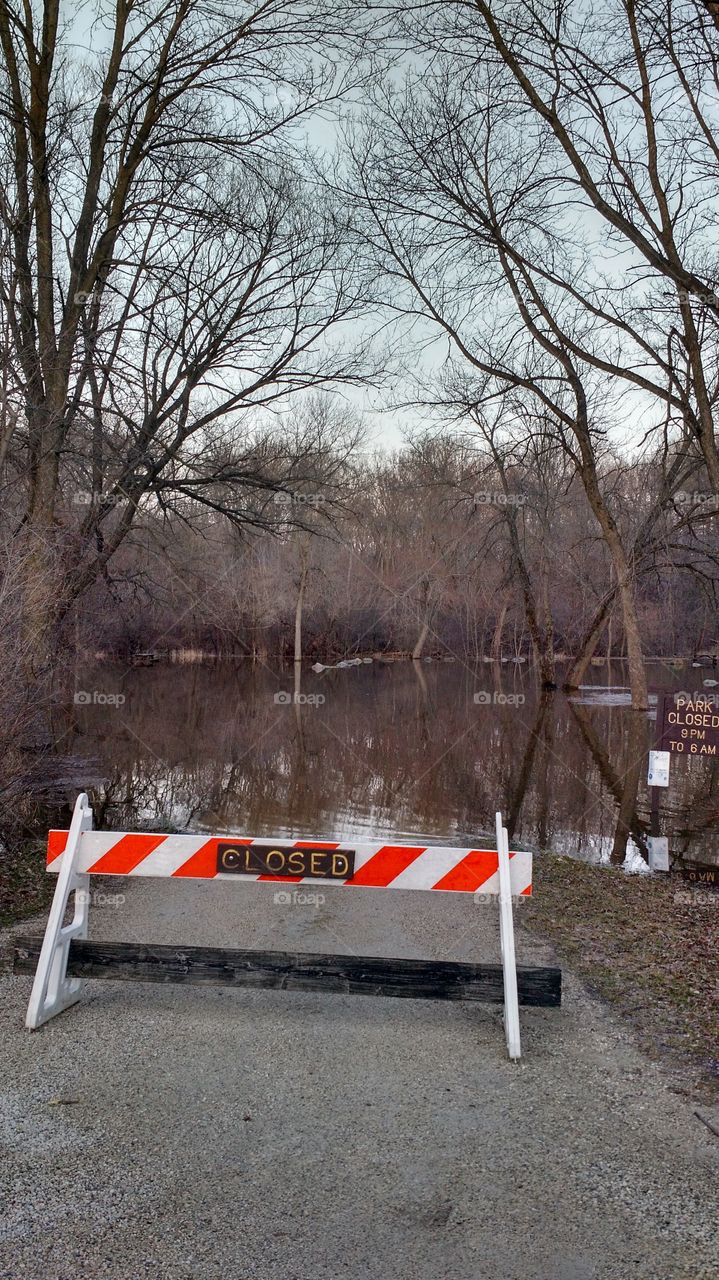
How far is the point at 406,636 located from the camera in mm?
61688

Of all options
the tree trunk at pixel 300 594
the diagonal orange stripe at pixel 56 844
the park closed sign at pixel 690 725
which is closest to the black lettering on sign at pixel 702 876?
the park closed sign at pixel 690 725

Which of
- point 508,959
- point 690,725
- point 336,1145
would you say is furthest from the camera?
point 690,725

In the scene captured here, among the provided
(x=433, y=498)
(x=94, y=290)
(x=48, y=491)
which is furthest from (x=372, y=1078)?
(x=433, y=498)

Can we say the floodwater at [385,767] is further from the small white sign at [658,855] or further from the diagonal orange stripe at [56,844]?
the diagonal orange stripe at [56,844]

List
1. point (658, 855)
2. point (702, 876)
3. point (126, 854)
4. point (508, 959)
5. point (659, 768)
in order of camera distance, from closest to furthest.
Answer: point (508, 959) → point (126, 854) → point (702, 876) → point (658, 855) → point (659, 768)

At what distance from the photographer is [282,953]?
5504mm

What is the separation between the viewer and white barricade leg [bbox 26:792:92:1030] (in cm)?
534

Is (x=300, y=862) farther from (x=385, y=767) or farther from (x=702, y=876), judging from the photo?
(x=385, y=767)

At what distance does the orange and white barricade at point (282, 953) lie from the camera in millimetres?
5375

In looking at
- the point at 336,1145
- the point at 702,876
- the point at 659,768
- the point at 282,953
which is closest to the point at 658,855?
the point at 702,876

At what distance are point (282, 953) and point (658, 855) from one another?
6637 mm

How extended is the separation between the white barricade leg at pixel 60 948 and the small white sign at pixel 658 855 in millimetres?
7086

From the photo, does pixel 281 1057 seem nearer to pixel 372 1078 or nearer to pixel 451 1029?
pixel 372 1078

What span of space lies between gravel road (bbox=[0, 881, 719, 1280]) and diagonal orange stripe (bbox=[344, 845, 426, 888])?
2.88ft
